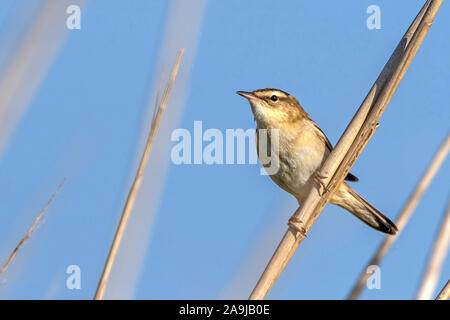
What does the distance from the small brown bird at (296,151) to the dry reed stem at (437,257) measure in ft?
4.16

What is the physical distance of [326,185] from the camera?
2.53 m

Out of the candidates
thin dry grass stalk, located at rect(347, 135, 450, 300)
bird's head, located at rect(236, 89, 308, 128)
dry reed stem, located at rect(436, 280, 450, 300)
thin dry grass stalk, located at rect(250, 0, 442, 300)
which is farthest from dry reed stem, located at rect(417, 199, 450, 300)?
bird's head, located at rect(236, 89, 308, 128)

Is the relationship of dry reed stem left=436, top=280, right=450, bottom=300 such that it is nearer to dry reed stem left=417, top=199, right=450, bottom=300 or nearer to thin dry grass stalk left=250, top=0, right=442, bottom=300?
dry reed stem left=417, top=199, right=450, bottom=300

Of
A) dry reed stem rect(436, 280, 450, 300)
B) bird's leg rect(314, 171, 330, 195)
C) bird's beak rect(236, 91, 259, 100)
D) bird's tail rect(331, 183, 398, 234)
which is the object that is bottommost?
bird's tail rect(331, 183, 398, 234)

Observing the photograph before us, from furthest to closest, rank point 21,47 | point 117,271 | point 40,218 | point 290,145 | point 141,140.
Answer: point 290,145
point 141,140
point 117,271
point 21,47
point 40,218

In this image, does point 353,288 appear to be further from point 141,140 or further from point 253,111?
point 253,111

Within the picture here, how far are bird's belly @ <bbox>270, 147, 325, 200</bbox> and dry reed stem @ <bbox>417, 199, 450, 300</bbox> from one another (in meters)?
1.34

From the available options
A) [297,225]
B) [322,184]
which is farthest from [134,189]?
[322,184]

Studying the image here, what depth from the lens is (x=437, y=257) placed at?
102 inches

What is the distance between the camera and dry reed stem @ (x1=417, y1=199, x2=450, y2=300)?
249 centimetres

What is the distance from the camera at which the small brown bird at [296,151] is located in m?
3.96

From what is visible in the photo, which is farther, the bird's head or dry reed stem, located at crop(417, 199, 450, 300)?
the bird's head
